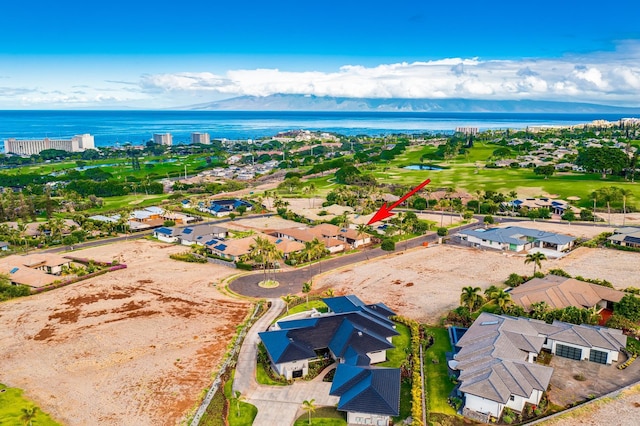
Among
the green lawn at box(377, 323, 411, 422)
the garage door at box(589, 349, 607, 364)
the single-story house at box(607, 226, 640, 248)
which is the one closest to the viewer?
the green lawn at box(377, 323, 411, 422)

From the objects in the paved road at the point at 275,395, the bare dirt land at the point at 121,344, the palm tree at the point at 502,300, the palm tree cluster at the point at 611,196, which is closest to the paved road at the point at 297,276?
the bare dirt land at the point at 121,344

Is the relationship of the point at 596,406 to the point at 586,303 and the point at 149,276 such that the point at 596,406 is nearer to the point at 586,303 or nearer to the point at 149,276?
the point at 586,303

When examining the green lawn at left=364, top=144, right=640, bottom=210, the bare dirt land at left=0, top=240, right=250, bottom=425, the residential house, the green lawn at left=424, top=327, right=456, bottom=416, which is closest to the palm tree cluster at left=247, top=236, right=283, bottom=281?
the bare dirt land at left=0, top=240, right=250, bottom=425

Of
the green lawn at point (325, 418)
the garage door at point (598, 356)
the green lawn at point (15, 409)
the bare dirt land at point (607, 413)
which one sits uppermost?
the garage door at point (598, 356)

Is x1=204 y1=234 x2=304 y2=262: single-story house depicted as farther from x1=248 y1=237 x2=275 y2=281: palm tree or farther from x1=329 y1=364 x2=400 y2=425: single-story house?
x1=329 y1=364 x2=400 y2=425: single-story house

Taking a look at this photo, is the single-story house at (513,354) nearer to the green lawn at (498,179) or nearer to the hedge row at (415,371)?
the hedge row at (415,371)

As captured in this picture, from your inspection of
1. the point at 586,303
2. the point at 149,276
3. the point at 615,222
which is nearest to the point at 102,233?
the point at 149,276

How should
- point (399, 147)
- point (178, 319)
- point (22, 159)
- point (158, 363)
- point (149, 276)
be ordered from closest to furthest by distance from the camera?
1. point (158, 363)
2. point (178, 319)
3. point (149, 276)
4. point (22, 159)
5. point (399, 147)
